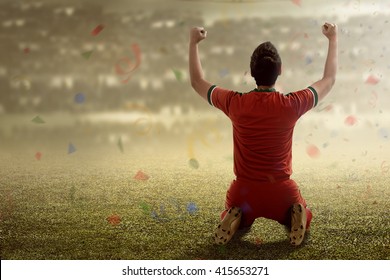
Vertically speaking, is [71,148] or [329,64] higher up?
[329,64]

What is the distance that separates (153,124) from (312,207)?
7.58ft

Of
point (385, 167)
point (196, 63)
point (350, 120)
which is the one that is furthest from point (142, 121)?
point (196, 63)

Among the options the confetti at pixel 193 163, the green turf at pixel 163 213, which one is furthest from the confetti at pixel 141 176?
the confetti at pixel 193 163

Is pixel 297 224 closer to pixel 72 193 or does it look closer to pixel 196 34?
pixel 196 34

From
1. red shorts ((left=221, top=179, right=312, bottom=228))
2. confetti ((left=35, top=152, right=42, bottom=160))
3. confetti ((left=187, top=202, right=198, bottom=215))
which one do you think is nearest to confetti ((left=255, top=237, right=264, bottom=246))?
red shorts ((left=221, top=179, right=312, bottom=228))

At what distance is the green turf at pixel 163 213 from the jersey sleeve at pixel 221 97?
1.84 ft

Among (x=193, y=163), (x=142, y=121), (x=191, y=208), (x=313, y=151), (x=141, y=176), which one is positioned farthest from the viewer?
(x=142, y=121)

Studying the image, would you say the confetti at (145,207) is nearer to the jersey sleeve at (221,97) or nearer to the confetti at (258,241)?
the confetti at (258,241)

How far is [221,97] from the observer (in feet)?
7.50

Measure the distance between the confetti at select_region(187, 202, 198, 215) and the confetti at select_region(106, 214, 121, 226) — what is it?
35cm

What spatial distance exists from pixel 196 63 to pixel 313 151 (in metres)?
2.29

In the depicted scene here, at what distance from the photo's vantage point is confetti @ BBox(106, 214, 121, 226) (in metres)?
2.70

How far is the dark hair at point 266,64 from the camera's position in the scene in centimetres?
220

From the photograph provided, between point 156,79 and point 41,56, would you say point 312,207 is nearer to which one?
point 156,79
